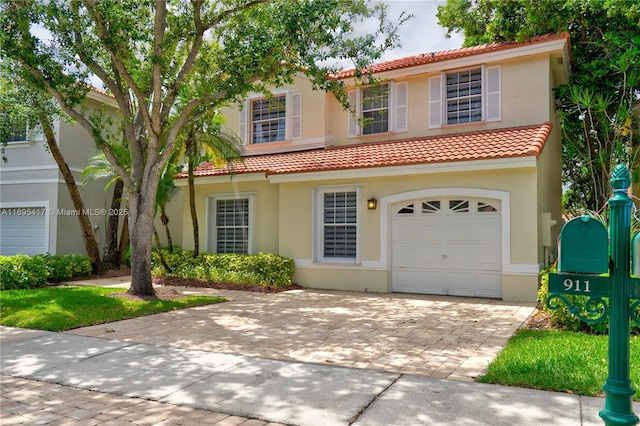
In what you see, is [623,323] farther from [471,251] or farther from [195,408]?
[471,251]

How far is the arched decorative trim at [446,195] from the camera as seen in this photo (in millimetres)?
11148

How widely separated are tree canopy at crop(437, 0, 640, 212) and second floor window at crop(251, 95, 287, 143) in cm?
789

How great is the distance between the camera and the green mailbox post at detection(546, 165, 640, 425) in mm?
2891

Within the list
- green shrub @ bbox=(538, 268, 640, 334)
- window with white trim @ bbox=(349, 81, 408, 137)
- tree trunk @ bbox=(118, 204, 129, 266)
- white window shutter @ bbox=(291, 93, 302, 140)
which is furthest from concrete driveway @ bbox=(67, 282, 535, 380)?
tree trunk @ bbox=(118, 204, 129, 266)

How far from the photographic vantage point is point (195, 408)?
4418mm

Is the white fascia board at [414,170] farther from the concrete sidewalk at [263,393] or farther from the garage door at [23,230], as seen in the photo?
the garage door at [23,230]

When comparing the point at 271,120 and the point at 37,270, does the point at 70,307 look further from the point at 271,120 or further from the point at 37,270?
the point at 271,120

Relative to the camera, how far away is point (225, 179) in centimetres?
1535

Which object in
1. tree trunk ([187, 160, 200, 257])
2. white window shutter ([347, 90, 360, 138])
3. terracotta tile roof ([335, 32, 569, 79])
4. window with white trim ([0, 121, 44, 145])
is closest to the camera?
terracotta tile roof ([335, 32, 569, 79])

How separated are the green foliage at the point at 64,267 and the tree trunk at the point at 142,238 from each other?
4322mm

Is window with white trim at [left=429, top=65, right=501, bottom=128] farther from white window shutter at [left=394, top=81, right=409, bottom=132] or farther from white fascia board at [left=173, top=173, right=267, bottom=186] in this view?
white fascia board at [left=173, top=173, right=267, bottom=186]

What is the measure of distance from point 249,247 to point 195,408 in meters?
10.8

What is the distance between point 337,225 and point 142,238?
5.20 meters

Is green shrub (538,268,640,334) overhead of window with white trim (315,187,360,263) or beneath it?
beneath
